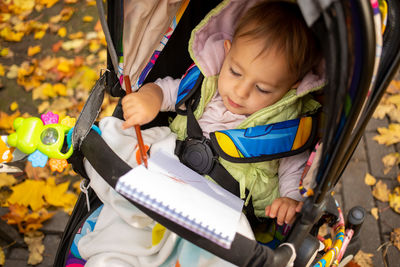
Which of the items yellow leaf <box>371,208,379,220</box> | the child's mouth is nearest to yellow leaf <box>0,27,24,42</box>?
the child's mouth

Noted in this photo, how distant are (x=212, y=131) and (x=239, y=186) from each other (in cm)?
26

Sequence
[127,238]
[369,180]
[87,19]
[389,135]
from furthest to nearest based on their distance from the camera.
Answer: [87,19]
[389,135]
[369,180]
[127,238]

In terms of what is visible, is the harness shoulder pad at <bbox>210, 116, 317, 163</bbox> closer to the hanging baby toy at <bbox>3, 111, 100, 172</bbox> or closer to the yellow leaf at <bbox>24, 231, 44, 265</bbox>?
the hanging baby toy at <bbox>3, 111, 100, 172</bbox>

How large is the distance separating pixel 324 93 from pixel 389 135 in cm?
197

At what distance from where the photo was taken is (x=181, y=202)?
925 mm

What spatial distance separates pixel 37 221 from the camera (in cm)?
212

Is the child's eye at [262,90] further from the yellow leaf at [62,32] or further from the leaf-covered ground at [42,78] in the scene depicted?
the yellow leaf at [62,32]

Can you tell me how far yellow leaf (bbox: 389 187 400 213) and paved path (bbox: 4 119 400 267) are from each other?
0.10 feet

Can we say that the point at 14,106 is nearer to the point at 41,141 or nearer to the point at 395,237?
the point at 41,141

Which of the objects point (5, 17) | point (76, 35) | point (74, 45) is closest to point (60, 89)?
point (74, 45)

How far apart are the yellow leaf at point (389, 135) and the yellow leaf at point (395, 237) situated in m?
0.61

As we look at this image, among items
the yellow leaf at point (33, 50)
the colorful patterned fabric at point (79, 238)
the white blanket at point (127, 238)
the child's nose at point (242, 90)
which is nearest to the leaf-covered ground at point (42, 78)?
the yellow leaf at point (33, 50)

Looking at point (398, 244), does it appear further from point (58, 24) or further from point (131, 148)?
point (58, 24)

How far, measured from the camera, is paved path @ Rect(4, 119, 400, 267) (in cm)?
204
